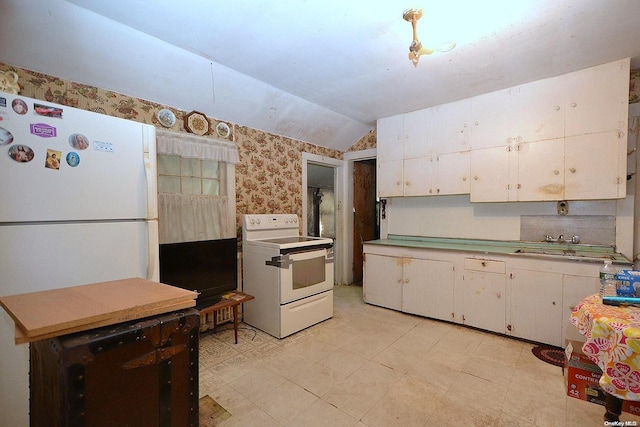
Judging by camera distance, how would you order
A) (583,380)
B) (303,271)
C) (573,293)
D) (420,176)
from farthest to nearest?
(420,176) → (303,271) → (573,293) → (583,380)

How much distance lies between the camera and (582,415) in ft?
5.65

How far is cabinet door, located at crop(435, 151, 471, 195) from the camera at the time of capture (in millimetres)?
3148

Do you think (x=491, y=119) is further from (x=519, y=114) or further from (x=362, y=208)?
(x=362, y=208)

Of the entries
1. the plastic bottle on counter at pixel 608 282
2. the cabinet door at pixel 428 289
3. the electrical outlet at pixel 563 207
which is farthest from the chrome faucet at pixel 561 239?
the plastic bottle on counter at pixel 608 282

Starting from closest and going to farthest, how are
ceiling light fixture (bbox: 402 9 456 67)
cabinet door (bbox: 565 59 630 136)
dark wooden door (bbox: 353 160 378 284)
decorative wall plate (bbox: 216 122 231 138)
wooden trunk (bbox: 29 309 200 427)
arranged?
wooden trunk (bbox: 29 309 200 427)
ceiling light fixture (bbox: 402 9 456 67)
cabinet door (bbox: 565 59 630 136)
decorative wall plate (bbox: 216 122 231 138)
dark wooden door (bbox: 353 160 378 284)

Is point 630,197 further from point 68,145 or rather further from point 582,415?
point 68,145

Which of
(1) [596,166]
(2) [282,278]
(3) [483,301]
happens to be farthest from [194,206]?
(1) [596,166]

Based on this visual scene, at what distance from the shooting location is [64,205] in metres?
1.42

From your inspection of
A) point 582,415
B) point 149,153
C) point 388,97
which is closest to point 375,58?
point 388,97

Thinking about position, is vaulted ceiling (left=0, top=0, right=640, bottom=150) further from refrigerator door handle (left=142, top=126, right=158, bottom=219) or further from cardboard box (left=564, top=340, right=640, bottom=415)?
cardboard box (left=564, top=340, right=640, bottom=415)

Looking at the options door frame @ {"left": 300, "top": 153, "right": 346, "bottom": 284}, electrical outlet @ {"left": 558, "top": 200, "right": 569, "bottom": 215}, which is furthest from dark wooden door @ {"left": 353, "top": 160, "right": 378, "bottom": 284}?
electrical outlet @ {"left": 558, "top": 200, "right": 569, "bottom": 215}

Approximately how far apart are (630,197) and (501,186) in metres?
1.02

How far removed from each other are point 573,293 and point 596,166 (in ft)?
3.72

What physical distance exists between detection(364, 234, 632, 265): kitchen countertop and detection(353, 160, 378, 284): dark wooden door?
124 centimetres
